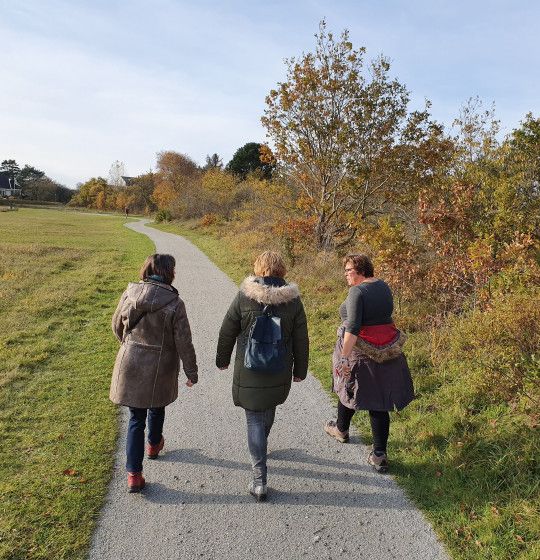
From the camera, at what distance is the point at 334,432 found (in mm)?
4242

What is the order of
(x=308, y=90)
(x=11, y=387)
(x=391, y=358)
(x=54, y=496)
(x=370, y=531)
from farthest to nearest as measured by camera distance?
1. (x=308, y=90)
2. (x=11, y=387)
3. (x=391, y=358)
4. (x=54, y=496)
5. (x=370, y=531)

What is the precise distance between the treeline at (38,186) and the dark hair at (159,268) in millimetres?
82934

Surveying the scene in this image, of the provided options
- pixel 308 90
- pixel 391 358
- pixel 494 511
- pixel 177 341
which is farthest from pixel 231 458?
pixel 308 90

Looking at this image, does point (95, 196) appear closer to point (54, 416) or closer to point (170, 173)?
point (170, 173)

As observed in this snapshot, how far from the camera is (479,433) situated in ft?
12.8

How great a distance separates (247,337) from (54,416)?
8.60 ft

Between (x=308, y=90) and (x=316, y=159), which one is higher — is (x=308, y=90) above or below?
above

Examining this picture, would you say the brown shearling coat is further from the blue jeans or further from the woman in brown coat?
the blue jeans

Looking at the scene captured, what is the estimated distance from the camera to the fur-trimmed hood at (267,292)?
10.2 feet

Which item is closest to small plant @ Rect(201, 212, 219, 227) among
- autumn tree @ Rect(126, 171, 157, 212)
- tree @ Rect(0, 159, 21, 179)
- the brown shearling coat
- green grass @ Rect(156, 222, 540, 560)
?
green grass @ Rect(156, 222, 540, 560)

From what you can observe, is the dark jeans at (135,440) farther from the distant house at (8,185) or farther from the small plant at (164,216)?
the distant house at (8,185)

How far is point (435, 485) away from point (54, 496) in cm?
295

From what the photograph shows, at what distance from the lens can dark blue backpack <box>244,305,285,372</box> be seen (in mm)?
3113

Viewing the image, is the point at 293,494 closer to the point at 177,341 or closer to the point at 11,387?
the point at 177,341
